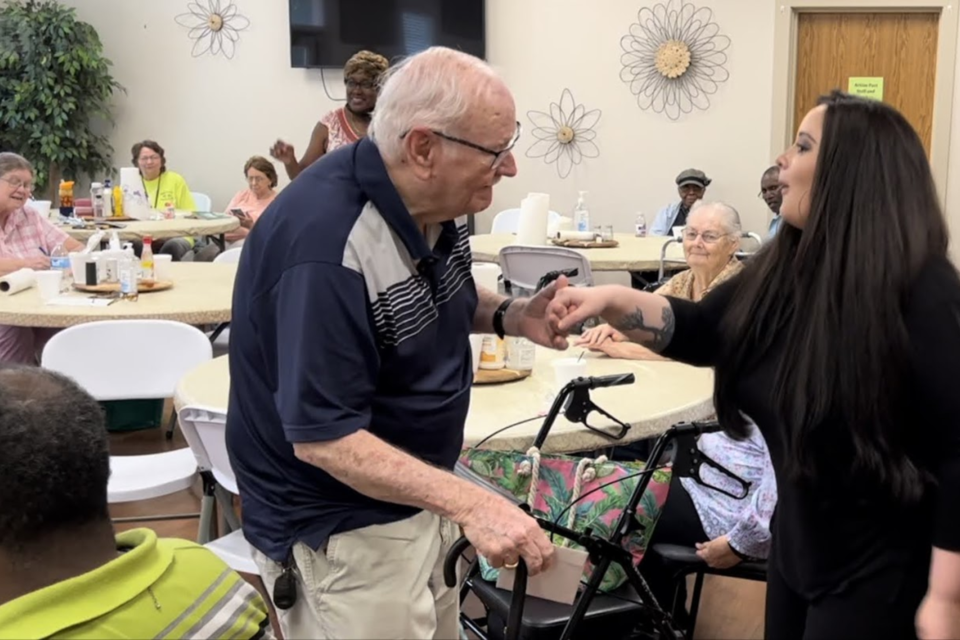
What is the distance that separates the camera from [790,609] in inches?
71.8

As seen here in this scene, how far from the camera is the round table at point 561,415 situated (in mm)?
2336

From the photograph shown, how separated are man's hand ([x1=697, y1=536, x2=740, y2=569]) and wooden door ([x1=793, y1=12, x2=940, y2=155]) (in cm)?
575

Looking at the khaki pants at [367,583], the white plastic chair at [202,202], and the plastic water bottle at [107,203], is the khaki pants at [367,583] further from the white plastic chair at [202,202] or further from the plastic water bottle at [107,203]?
the white plastic chair at [202,202]

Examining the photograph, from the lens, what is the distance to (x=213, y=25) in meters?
8.54

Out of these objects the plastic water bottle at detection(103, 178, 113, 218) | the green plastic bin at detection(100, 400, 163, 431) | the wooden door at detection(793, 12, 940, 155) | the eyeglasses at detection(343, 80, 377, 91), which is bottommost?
the green plastic bin at detection(100, 400, 163, 431)

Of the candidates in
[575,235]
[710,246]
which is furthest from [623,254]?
[710,246]

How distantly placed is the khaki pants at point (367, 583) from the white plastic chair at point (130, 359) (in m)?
1.54

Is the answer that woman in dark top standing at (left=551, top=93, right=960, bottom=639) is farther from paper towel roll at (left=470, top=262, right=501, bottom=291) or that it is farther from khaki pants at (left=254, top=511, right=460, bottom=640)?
paper towel roll at (left=470, top=262, right=501, bottom=291)

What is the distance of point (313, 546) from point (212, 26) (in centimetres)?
769

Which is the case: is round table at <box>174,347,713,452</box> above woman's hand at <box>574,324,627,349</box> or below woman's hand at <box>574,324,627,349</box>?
below

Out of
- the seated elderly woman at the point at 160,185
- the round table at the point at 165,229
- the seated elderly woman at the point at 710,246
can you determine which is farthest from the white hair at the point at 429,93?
the seated elderly woman at the point at 160,185

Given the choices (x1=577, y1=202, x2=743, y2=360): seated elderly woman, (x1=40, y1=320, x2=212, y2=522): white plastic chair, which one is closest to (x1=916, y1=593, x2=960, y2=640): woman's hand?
(x1=577, y1=202, x2=743, y2=360): seated elderly woman

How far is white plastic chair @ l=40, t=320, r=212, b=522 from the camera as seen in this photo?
322 centimetres

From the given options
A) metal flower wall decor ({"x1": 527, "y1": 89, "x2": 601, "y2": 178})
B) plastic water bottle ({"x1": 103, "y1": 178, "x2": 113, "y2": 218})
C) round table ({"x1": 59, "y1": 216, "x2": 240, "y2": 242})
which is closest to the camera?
round table ({"x1": 59, "y1": 216, "x2": 240, "y2": 242})
